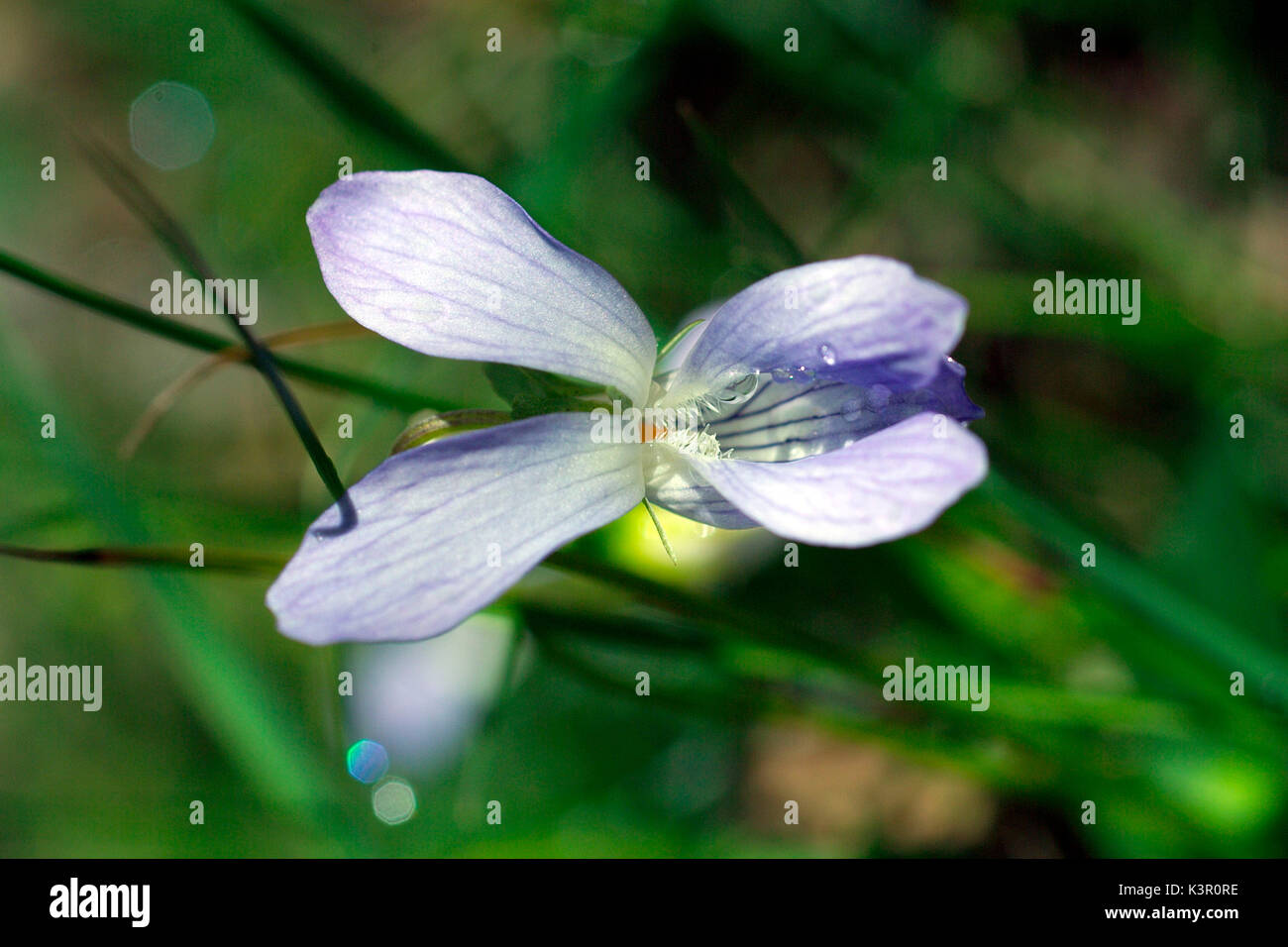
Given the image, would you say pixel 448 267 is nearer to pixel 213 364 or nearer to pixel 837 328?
pixel 837 328

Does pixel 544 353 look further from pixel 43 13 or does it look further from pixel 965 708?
pixel 43 13

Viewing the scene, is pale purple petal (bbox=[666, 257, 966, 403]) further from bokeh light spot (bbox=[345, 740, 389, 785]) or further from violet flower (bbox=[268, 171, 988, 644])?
bokeh light spot (bbox=[345, 740, 389, 785])

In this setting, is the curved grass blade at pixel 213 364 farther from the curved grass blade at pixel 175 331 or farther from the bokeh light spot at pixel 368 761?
the bokeh light spot at pixel 368 761

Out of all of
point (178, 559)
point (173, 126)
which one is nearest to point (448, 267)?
point (178, 559)

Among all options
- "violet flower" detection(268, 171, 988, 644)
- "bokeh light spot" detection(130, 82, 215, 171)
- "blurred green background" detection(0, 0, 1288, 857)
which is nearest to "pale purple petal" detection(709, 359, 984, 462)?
"violet flower" detection(268, 171, 988, 644)

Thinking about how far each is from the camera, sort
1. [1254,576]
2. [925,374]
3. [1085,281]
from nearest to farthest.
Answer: [925,374] → [1254,576] → [1085,281]
